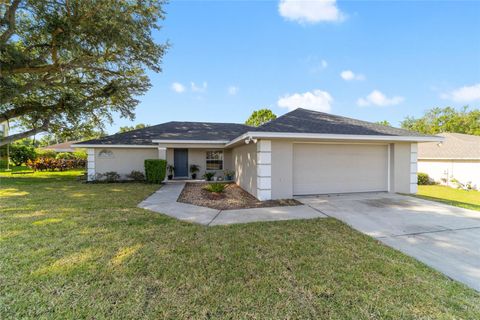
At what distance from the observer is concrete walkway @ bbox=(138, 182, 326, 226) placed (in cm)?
528

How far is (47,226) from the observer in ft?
15.2

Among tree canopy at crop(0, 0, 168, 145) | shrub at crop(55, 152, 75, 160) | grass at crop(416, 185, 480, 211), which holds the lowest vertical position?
grass at crop(416, 185, 480, 211)

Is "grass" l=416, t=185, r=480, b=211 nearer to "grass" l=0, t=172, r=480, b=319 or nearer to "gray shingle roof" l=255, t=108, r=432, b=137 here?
"gray shingle roof" l=255, t=108, r=432, b=137

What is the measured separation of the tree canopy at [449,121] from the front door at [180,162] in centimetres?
3680

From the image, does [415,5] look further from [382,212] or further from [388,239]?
[388,239]

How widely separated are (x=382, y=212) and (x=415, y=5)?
8591 mm

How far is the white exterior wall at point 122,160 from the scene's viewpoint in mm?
12708

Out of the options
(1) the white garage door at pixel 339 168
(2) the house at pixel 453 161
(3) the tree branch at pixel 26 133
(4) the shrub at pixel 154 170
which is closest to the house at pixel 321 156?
(1) the white garage door at pixel 339 168

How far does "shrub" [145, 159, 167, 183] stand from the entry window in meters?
3.07

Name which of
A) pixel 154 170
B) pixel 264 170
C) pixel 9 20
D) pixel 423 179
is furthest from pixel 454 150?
pixel 9 20

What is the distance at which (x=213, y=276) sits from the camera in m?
2.77

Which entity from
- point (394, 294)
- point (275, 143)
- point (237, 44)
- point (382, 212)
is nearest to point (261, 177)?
point (275, 143)

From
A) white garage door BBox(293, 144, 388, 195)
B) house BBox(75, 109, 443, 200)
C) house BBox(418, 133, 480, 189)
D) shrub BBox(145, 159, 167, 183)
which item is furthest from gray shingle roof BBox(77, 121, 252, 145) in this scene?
house BBox(418, 133, 480, 189)

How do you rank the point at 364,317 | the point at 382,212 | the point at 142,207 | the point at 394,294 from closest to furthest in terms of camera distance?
the point at 364,317 → the point at 394,294 → the point at 382,212 → the point at 142,207
